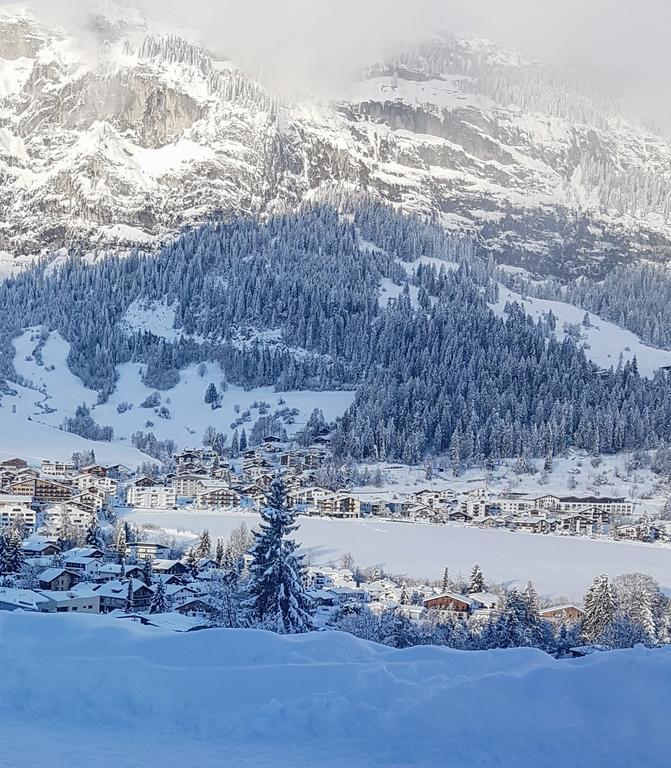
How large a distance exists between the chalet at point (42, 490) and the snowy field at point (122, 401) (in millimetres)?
25467

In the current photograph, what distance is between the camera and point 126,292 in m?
171

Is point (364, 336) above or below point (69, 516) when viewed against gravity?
above

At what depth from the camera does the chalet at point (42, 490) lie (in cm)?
8525

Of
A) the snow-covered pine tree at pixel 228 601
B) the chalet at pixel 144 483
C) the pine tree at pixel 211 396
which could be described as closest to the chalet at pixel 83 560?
the snow-covered pine tree at pixel 228 601

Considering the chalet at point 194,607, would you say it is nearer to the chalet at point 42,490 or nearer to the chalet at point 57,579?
the chalet at point 57,579

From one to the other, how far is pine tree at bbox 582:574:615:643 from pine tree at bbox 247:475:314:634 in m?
15.0

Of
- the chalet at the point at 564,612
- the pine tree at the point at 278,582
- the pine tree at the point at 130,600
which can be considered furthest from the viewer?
the chalet at the point at 564,612

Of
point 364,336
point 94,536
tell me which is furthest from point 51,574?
point 364,336

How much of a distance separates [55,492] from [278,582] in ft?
226

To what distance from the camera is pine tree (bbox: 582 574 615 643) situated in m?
34.3

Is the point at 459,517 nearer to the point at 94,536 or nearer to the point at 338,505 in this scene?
the point at 338,505

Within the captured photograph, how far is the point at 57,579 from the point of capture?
46.2 meters

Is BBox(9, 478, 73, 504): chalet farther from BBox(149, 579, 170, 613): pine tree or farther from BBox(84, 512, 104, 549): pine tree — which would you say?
BBox(149, 579, 170, 613): pine tree

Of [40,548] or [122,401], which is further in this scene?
[122,401]
